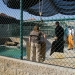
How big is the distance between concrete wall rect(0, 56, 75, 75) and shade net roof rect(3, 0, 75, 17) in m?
1.58

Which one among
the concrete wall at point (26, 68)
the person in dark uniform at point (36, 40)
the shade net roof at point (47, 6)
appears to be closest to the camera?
the concrete wall at point (26, 68)

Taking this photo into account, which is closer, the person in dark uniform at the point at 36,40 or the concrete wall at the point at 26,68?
the concrete wall at the point at 26,68

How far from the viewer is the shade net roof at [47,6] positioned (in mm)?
6902

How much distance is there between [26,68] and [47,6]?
10.8 feet

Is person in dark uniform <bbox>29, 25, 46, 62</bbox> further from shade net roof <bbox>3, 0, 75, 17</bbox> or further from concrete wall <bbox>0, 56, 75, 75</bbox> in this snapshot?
concrete wall <bbox>0, 56, 75, 75</bbox>

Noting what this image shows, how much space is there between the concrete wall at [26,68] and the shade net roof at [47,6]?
158cm

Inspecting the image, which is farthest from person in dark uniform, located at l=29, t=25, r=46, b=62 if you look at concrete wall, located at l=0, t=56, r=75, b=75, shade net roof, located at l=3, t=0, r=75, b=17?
concrete wall, located at l=0, t=56, r=75, b=75

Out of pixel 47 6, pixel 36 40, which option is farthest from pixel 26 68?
pixel 47 6

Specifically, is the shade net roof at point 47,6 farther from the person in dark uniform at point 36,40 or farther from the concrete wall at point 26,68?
the concrete wall at point 26,68

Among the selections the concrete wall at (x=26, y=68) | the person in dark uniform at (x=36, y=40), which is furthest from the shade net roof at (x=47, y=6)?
the concrete wall at (x=26, y=68)

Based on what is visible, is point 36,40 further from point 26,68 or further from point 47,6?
point 26,68

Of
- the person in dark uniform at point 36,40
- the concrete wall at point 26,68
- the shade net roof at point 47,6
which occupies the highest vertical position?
the shade net roof at point 47,6

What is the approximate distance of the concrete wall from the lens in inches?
183

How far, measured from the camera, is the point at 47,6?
26.6 feet
